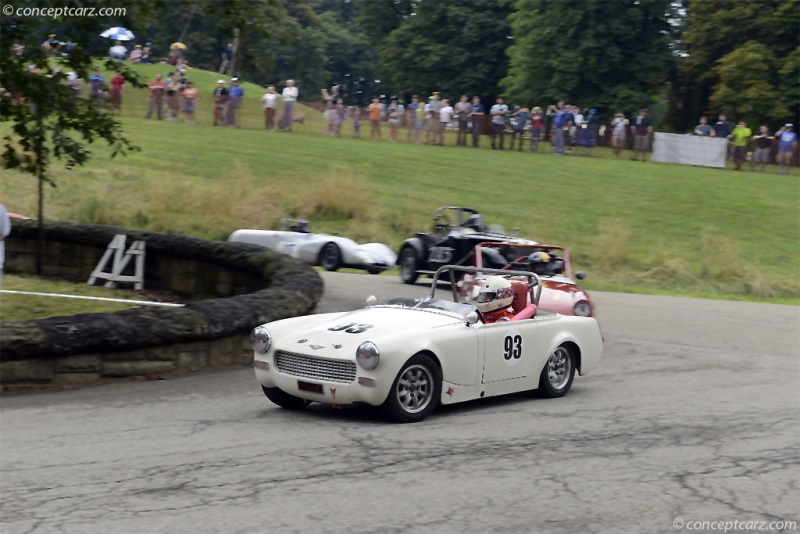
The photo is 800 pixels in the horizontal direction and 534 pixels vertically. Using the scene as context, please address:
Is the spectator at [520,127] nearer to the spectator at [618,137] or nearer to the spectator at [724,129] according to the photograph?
the spectator at [618,137]

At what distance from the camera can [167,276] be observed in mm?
17172

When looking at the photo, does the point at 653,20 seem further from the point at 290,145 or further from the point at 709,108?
the point at 290,145

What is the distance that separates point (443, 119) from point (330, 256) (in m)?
21.0

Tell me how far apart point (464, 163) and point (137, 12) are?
23.5 meters

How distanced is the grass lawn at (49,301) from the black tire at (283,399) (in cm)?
522

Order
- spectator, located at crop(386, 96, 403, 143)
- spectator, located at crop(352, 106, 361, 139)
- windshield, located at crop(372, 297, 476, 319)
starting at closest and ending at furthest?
windshield, located at crop(372, 297, 476, 319), spectator, located at crop(386, 96, 403, 143), spectator, located at crop(352, 106, 361, 139)

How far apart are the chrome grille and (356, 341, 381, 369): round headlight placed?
110 mm

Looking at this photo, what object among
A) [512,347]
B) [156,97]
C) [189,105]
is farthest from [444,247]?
[156,97]

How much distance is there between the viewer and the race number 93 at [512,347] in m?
10.2

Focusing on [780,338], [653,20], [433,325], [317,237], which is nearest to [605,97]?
[653,20]

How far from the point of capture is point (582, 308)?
1523 cm

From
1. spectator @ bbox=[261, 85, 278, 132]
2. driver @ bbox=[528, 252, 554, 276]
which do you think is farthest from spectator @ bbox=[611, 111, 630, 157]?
driver @ bbox=[528, 252, 554, 276]

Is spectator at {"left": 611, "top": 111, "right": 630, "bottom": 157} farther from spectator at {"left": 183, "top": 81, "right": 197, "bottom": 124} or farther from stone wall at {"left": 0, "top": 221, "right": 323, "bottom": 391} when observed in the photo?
stone wall at {"left": 0, "top": 221, "right": 323, "bottom": 391}

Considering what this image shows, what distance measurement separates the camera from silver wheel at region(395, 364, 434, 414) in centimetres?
916
